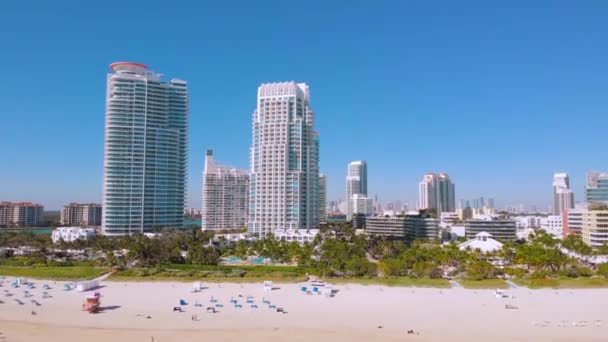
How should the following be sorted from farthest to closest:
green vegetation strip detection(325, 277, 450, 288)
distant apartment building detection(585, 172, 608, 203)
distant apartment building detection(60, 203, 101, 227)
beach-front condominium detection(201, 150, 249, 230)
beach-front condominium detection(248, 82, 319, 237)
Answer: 1. distant apartment building detection(60, 203, 101, 227)
2. beach-front condominium detection(201, 150, 249, 230)
3. distant apartment building detection(585, 172, 608, 203)
4. beach-front condominium detection(248, 82, 319, 237)
5. green vegetation strip detection(325, 277, 450, 288)

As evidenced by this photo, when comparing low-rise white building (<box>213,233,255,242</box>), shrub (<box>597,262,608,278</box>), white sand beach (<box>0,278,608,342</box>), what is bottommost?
white sand beach (<box>0,278,608,342</box>)

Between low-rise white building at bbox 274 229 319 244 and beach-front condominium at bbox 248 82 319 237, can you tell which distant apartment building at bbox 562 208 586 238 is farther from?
beach-front condominium at bbox 248 82 319 237

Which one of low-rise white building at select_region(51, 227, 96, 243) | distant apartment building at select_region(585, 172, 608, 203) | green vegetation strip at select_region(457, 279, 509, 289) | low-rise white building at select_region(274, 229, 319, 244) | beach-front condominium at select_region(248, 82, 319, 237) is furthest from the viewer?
distant apartment building at select_region(585, 172, 608, 203)

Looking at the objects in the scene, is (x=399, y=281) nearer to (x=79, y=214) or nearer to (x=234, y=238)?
(x=234, y=238)

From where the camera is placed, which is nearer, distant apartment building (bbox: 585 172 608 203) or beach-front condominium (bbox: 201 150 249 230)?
distant apartment building (bbox: 585 172 608 203)

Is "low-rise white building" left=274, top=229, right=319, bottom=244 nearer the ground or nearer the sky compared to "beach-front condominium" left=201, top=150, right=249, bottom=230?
nearer the ground

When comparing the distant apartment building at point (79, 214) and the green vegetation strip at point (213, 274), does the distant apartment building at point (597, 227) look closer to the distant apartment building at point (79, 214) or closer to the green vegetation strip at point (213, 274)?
the green vegetation strip at point (213, 274)

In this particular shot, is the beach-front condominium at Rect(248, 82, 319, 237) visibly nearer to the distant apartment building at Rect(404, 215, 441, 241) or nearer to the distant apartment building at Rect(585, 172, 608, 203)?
the distant apartment building at Rect(404, 215, 441, 241)

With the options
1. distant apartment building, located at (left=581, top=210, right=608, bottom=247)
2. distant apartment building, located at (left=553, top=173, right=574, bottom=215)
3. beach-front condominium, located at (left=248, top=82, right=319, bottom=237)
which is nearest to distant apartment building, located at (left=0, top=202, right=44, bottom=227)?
beach-front condominium, located at (left=248, top=82, right=319, bottom=237)
